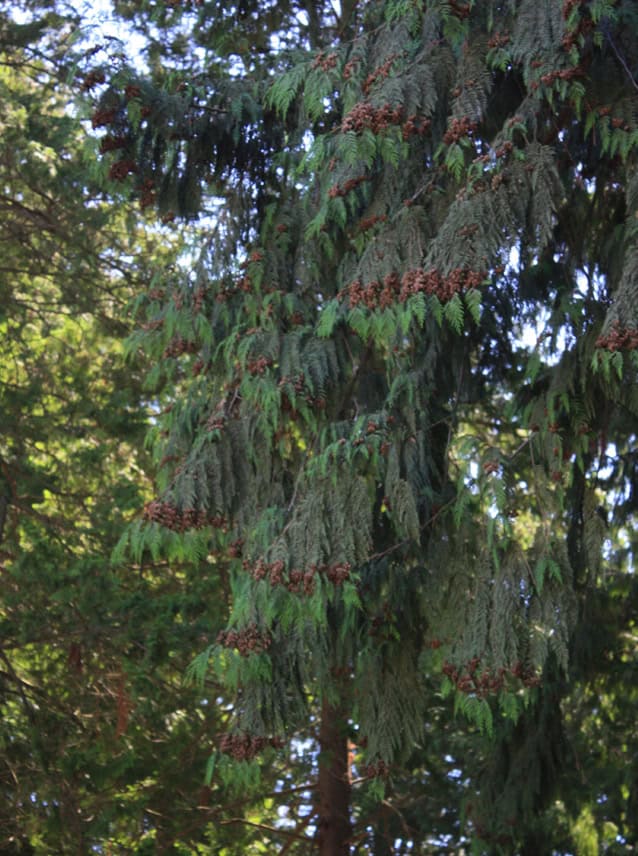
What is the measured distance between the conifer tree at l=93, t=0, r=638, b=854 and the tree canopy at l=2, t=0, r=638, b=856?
15mm

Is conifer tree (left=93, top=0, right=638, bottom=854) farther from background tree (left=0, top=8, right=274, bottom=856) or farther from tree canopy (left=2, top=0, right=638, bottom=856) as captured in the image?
background tree (left=0, top=8, right=274, bottom=856)

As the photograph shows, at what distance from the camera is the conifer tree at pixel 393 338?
5.01 metres

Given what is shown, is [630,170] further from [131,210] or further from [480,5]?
[131,210]

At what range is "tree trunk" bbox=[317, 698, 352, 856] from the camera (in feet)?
31.7

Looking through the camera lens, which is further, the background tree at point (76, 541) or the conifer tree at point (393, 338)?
the background tree at point (76, 541)

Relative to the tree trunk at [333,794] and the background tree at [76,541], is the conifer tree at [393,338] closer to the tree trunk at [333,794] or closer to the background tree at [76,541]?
the background tree at [76,541]

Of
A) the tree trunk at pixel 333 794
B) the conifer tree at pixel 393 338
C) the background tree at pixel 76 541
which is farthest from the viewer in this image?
the tree trunk at pixel 333 794

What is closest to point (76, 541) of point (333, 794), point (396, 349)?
point (333, 794)

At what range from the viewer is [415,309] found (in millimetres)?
4789

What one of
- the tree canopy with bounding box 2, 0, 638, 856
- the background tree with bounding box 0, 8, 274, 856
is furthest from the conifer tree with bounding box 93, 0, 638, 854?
the background tree with bounding box 0, 8, 274, 856

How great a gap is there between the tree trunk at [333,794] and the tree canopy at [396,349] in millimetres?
2031

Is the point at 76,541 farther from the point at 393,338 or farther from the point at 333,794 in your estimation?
the point at 393,338

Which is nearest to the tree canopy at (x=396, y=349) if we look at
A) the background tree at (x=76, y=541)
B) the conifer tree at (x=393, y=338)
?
the conifer tree at (x=393, y=338)

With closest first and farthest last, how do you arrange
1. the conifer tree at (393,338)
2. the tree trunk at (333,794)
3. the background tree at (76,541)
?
the conifer tree at (393,338), the background tree at (76,541), the tree trunk at (333,794)
